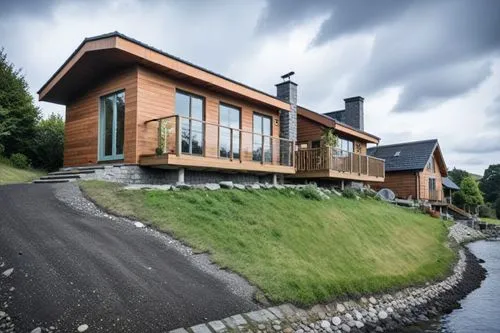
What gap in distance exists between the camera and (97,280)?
612 cm

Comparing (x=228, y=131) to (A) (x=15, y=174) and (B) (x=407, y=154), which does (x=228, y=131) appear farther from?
(B) (x=407, y=154)

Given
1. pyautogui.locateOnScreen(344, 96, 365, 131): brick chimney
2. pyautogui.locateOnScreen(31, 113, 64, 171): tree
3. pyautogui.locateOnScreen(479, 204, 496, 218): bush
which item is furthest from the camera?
pyautogui.locateOnScreen(479, 204, 496, 218): bush

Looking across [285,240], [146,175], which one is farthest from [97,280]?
[146,175]

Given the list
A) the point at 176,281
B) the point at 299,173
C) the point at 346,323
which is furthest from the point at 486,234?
the point at 176,281

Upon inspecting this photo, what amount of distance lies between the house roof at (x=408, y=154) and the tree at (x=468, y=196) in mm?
9677

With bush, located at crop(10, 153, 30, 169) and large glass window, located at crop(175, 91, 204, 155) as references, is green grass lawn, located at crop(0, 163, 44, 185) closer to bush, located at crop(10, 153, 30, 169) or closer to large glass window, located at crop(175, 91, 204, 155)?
bush, located at crop(10, 153, 30, 169)

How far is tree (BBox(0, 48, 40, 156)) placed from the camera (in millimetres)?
18502

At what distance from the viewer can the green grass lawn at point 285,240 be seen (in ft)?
26.6

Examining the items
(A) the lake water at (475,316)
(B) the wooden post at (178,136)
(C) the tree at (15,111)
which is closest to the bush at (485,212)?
(A) the lake water at (475,316)

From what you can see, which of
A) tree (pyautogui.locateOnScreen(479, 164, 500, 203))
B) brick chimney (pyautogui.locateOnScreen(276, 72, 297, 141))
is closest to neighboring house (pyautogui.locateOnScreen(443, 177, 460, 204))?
tree (pyautogui.locateOnScreen(479, 164, 500, 203))

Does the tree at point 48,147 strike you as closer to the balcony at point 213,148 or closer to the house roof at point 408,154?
the balcony at point 213,148

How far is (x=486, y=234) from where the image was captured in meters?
34.9

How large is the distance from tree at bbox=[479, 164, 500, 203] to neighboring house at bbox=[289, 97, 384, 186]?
→ 158 feet

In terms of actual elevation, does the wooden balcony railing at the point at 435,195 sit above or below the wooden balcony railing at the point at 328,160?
below
